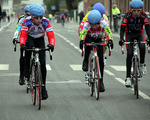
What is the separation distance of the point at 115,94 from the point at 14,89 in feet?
6.98

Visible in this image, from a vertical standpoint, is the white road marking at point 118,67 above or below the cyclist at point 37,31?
below

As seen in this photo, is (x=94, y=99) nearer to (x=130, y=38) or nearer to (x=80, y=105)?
(x=80, y=105)

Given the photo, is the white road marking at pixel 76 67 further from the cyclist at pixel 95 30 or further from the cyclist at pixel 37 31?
the cyclist at pixel 37 31

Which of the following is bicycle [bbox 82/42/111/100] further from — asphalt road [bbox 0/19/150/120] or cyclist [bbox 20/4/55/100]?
cyclist [bbox 20/4/55/100]

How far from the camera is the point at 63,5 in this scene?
438 feet

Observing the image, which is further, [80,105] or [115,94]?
[115,94]

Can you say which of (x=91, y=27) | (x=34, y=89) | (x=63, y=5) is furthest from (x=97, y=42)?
(x=63, y=5)

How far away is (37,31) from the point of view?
29.1ft

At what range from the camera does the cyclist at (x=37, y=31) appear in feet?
28.3

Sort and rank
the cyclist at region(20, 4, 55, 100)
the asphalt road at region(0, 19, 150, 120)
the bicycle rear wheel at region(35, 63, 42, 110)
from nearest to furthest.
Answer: the asphalt road at region(0, 19, 150, 120) → the bicycle rear wheel at region(35, 63, 42, 110) → the cyclist at region(20, 4, 55, 100)

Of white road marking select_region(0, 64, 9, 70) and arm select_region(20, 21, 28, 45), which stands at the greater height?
arm select_region(20, 21, 28, 45)

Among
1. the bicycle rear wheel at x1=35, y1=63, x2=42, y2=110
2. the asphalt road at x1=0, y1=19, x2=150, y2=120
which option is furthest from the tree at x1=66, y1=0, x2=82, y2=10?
the bicycle rear wheel at x1=35, y1=63, x2=42, y2=110

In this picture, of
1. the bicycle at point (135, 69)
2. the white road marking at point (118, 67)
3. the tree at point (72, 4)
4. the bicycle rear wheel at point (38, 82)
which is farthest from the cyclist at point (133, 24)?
the tree at point (72, 4)

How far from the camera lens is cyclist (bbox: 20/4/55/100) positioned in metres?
8.62
